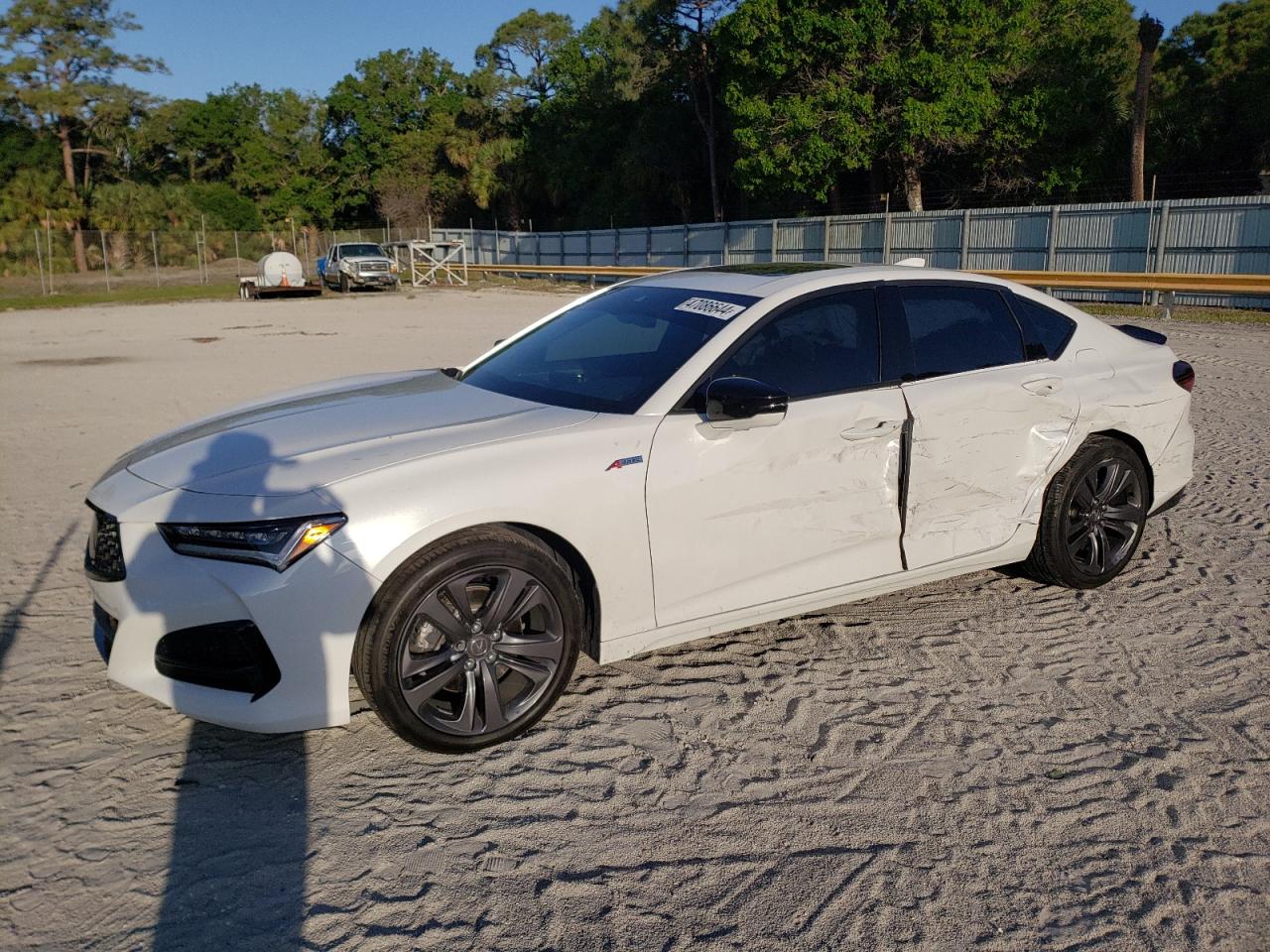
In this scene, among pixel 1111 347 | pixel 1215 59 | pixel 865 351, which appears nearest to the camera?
pixel 865 351

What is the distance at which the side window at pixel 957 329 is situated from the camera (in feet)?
15.0

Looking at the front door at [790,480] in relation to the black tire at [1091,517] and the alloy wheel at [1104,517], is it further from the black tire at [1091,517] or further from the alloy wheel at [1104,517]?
the alloy wheel at [1104,517]

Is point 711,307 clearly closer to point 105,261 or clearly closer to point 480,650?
point 480,650

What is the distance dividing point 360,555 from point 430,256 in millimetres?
42893

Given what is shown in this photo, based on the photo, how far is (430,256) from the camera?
44.3m

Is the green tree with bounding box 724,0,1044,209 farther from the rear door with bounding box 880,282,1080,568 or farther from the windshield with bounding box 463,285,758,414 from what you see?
the windshield with bounding box 463,285,758,414

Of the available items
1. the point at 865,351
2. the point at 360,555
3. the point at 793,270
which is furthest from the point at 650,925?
the point at 793,270

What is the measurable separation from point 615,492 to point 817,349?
120 centimetres

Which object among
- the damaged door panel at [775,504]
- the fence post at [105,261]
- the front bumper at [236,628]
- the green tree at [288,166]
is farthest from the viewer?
the green tree at [288,166]

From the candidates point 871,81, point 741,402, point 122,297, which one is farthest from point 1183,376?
point 122,297

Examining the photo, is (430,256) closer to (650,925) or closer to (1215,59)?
(1215,59)

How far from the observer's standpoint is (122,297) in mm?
36938

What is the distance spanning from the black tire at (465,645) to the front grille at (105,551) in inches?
34.9

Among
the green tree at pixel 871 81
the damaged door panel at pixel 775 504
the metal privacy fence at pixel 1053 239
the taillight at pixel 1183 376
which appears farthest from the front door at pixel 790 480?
the green tree at pixel 871 81
